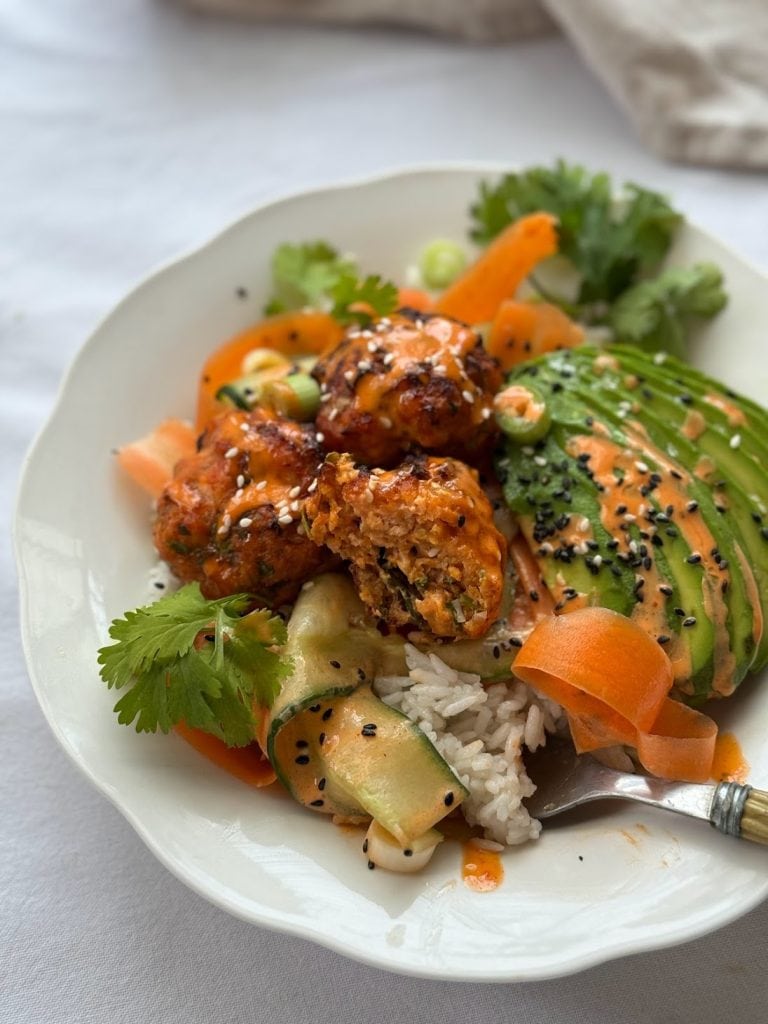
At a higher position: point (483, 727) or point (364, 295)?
point (364, 295)

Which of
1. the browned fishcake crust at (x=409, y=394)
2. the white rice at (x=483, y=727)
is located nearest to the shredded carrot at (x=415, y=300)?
the browned fishcake crust at (x=409, y=394)

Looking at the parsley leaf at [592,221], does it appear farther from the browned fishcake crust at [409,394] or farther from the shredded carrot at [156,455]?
the shredded carrot at [156,455]

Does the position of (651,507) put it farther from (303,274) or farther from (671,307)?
(303,274)

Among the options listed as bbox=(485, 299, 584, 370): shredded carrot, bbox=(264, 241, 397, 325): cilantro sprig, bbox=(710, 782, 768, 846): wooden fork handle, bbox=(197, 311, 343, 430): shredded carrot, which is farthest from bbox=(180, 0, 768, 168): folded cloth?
bbox=(710, 782, 768, 846): wooden fork handle

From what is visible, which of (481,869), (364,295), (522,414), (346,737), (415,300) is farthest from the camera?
(415,300)

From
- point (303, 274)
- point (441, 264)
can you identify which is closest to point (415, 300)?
point (441, 264)

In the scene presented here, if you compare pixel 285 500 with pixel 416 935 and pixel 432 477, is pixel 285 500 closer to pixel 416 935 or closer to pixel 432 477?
pixel 432 477

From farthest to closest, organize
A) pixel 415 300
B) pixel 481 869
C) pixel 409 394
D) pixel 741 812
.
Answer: pixel 415 300
pixel 409 394
pixel 481 869
pixel 741 812
